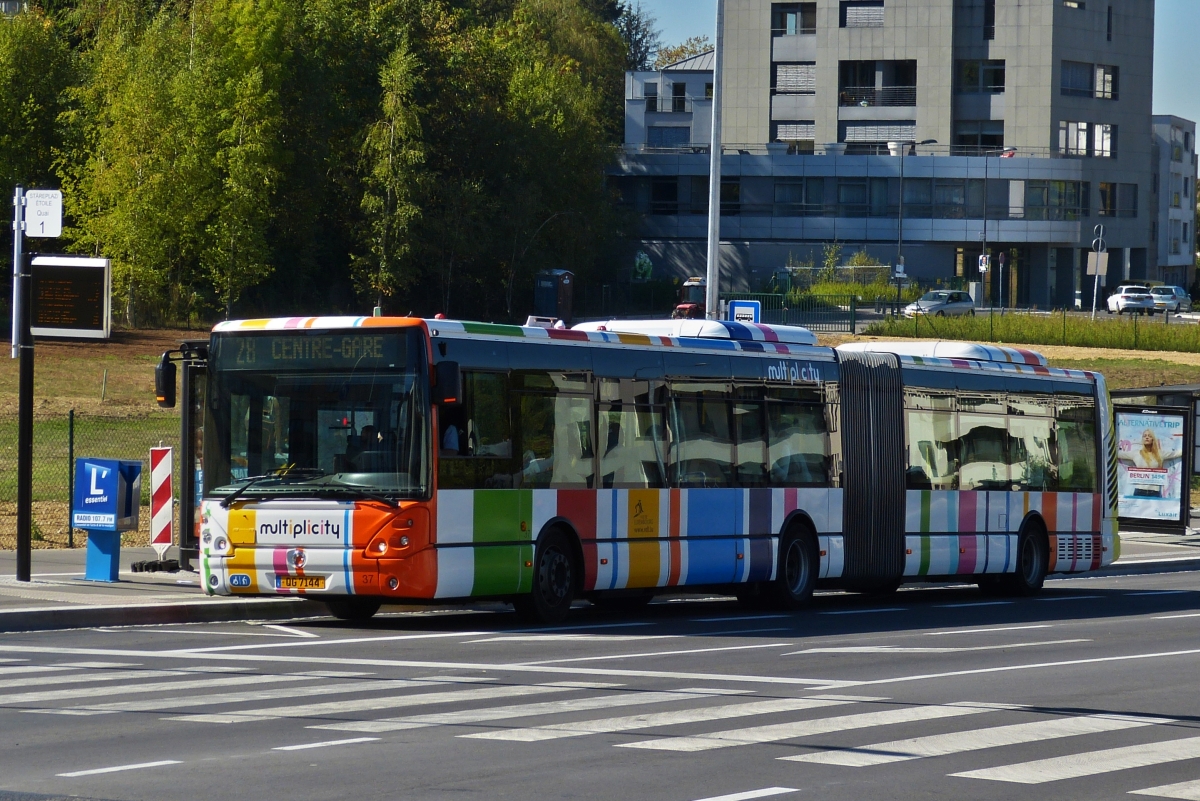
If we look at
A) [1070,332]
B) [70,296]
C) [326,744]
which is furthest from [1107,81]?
[326,744]

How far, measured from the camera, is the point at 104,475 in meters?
18.0

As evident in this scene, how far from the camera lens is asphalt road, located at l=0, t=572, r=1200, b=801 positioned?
8.38 meters

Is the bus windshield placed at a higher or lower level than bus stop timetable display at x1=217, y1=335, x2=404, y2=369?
lower

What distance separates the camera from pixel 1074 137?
342 feet

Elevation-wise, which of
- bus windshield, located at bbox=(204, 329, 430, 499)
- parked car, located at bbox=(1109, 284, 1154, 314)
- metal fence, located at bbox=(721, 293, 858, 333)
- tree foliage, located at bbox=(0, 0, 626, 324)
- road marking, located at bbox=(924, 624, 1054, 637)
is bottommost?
road marking, located at bbox=(924, 624, 1054, 637)

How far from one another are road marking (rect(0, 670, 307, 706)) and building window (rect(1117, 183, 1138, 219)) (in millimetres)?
100953

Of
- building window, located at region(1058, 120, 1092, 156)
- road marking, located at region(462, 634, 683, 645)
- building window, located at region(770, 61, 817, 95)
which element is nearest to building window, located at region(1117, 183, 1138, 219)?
building window, located at region(1058, 120, 1092, 156)

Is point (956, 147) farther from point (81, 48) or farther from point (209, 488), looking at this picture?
point (209, 488)

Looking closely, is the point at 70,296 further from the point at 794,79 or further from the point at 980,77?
the point at 794,79

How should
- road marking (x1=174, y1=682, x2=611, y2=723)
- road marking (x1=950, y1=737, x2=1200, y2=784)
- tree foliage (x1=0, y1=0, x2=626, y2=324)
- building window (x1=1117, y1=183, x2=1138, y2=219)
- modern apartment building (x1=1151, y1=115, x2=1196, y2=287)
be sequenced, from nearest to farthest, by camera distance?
road marking (x1=950, y1=737, x2=1200, y2=784) < road marking (x1=174, y1=682, x2=611, y2=723) < tree foliage (x1=0, y1=0, x2=626, y2=324) < building window (x1=1117, y1=183, x2=1138, y2=219) < modern apartment building (x1=1151, y1=115, x2=1196, y2=287)

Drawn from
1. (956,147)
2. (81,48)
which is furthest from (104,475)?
(956,147)

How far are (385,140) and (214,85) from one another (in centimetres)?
820

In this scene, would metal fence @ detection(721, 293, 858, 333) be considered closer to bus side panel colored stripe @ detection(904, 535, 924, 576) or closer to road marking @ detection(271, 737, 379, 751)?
bus side panel colored stripe @ detection(904, 535, 924, 576)

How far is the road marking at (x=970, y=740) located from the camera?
9.13 metres
